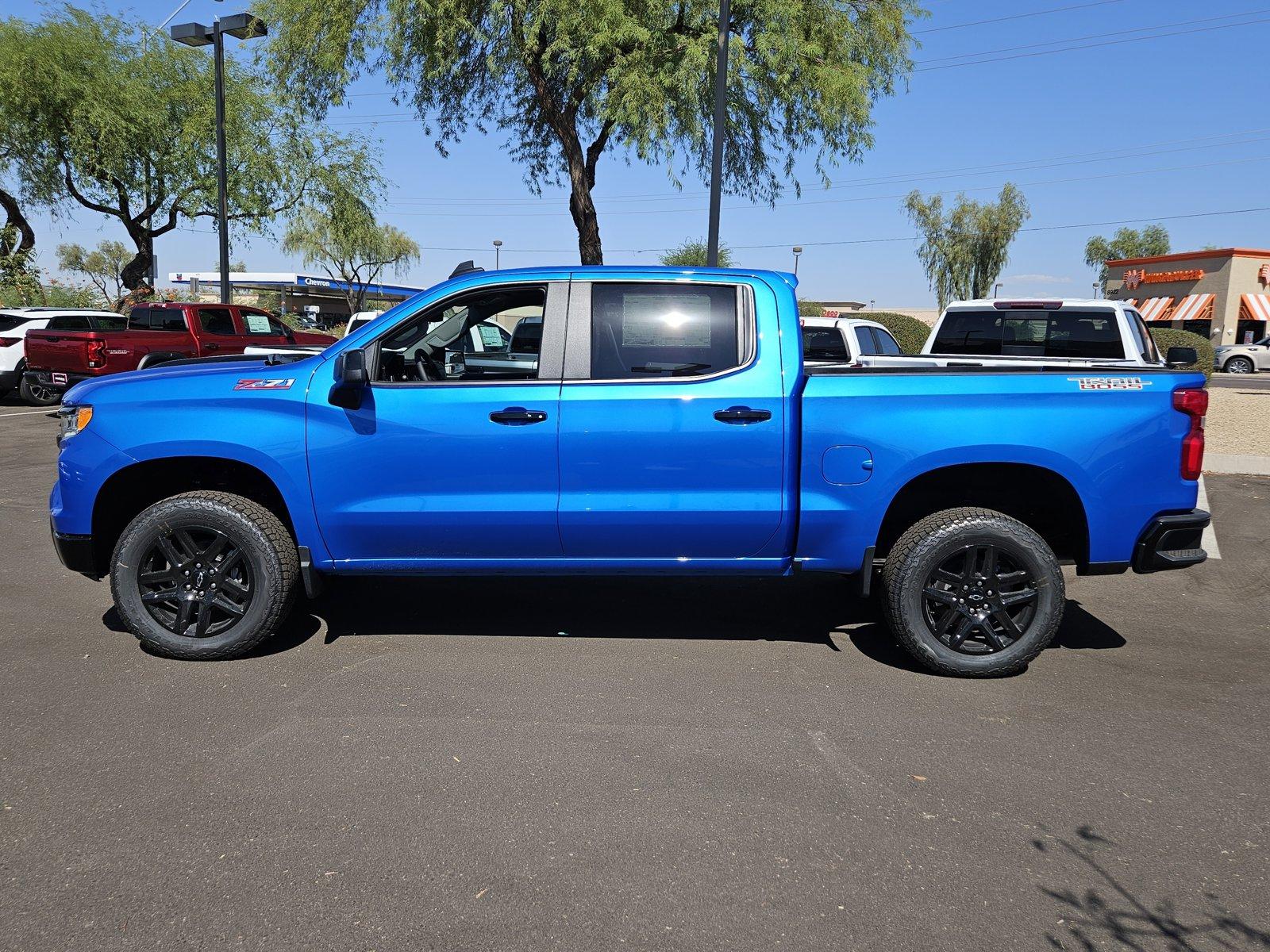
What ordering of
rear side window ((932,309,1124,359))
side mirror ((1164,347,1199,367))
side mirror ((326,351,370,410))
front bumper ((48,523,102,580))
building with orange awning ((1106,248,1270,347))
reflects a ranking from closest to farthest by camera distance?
side mirror ((326,351,370,410)) < front bumper ((48,523,102,580)) < side mirror ((1164,347,1199,367)) < rear side window ((932,309,1124,359)) < building with orange awning ((1106,248,1270,347))

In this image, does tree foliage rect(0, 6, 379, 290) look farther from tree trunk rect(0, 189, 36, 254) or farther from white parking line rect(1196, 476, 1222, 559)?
white parking line rect(1196, 476, 1222, 559)

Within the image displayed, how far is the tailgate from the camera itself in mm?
15500

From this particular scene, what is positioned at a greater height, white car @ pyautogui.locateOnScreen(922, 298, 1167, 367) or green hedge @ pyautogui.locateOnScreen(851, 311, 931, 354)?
green hedge @ pyautogui.locateOnScreen(851, 311, 931, 354)

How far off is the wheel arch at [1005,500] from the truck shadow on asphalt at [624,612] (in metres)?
0.55

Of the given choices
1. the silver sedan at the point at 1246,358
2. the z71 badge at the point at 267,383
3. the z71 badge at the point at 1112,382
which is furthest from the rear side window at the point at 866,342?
the silver sedan at the point at 1246,358

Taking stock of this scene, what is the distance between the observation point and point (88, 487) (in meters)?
4.84

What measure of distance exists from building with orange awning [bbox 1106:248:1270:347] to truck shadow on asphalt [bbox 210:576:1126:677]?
46750mm

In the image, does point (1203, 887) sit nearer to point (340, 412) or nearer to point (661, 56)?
point (340, 412)

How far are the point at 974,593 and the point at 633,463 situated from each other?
5.79ft

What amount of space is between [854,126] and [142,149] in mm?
18737

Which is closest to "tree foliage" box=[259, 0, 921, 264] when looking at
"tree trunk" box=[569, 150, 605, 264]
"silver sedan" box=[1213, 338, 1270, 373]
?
"tree trunk" box=[569, 150, 605, 264]

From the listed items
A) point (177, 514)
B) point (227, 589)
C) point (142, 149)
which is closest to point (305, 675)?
point (227, 589)

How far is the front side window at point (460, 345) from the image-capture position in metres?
4.89

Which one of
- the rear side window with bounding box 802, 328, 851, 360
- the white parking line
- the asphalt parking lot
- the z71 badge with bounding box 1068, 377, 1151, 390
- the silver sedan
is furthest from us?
the silver sedan
